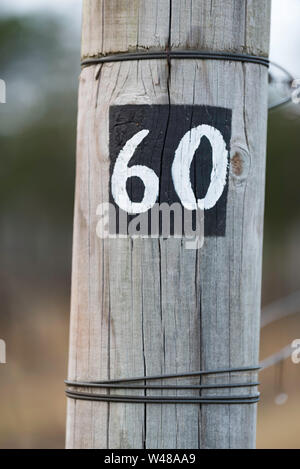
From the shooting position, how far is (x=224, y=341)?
190 cm

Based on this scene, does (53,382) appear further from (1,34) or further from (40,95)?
(1,34)

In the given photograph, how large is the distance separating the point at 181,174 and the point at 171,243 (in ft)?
0.54

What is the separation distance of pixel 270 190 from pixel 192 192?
23.7 feet

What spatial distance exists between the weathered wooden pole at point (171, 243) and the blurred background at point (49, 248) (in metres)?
6.50

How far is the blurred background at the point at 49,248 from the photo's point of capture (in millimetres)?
8422

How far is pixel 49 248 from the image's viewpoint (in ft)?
28.3

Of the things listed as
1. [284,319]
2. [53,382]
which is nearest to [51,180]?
[53,382]

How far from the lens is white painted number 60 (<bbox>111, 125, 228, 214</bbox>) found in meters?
1.86
